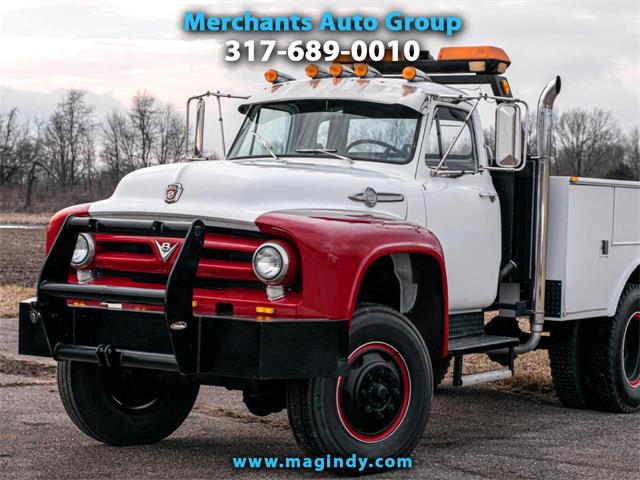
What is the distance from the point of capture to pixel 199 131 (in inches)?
355

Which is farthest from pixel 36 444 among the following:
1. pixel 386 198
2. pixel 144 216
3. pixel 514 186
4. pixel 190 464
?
pixel 514 186

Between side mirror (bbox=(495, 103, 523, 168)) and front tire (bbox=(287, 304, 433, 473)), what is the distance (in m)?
1.58

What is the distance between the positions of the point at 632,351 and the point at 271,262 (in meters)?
4.99

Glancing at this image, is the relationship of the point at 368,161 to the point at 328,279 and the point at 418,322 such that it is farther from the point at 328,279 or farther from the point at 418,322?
the point at 328,279

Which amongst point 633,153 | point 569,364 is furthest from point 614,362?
point 633,153

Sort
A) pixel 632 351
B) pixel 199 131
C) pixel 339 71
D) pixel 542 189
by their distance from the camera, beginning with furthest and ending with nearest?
pixel 632 351 < pixel 199 131 < pixel 542 189 < pixel 339 71

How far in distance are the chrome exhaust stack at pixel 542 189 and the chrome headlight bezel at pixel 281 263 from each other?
3.12 metres

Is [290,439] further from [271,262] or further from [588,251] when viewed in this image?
[588,251]

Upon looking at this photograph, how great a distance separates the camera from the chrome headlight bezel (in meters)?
6.13

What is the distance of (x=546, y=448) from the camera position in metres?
7.68

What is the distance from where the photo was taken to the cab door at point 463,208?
7832 mm

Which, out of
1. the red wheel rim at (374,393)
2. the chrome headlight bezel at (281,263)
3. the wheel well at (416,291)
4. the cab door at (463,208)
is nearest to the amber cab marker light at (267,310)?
the chrome headlight bezel at (281,263)

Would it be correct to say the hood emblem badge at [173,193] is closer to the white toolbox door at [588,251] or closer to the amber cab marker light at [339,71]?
the amber cab marker light at [339,71]

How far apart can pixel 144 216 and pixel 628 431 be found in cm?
415
